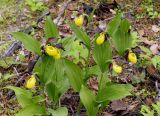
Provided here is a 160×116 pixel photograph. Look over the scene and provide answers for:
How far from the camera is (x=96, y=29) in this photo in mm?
3246

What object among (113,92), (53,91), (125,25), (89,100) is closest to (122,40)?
(125,25)

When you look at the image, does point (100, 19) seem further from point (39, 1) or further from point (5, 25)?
point (5, 25)

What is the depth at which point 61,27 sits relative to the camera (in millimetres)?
3787

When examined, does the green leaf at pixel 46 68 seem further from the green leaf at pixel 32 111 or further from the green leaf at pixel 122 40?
the green leaf at pixel 122 40

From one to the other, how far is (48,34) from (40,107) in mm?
535

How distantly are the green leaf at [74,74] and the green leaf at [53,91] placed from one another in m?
0.13

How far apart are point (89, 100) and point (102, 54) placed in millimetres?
381

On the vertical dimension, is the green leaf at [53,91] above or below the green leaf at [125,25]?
below

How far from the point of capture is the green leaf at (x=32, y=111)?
7.51 ft

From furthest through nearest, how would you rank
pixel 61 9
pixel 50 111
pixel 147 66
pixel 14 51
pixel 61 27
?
pixel 61 9
pixel 61 27
pixel 14 51
pixel 147 66
pixel 50 111

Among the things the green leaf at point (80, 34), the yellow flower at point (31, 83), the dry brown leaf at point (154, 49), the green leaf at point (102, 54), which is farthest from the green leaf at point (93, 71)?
the dry brown leaf at point (154, 49)

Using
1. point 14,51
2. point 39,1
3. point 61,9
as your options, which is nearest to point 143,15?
point 61,9

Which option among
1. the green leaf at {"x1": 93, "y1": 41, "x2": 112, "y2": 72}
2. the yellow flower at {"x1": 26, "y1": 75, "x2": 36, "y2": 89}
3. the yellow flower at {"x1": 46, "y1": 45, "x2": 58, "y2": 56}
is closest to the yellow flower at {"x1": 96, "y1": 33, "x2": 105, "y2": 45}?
the green leaf at {"x1": 93, "y1": 41, "x2": 112, "y2": 72}

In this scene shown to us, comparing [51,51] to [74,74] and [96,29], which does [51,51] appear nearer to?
[74,74]
